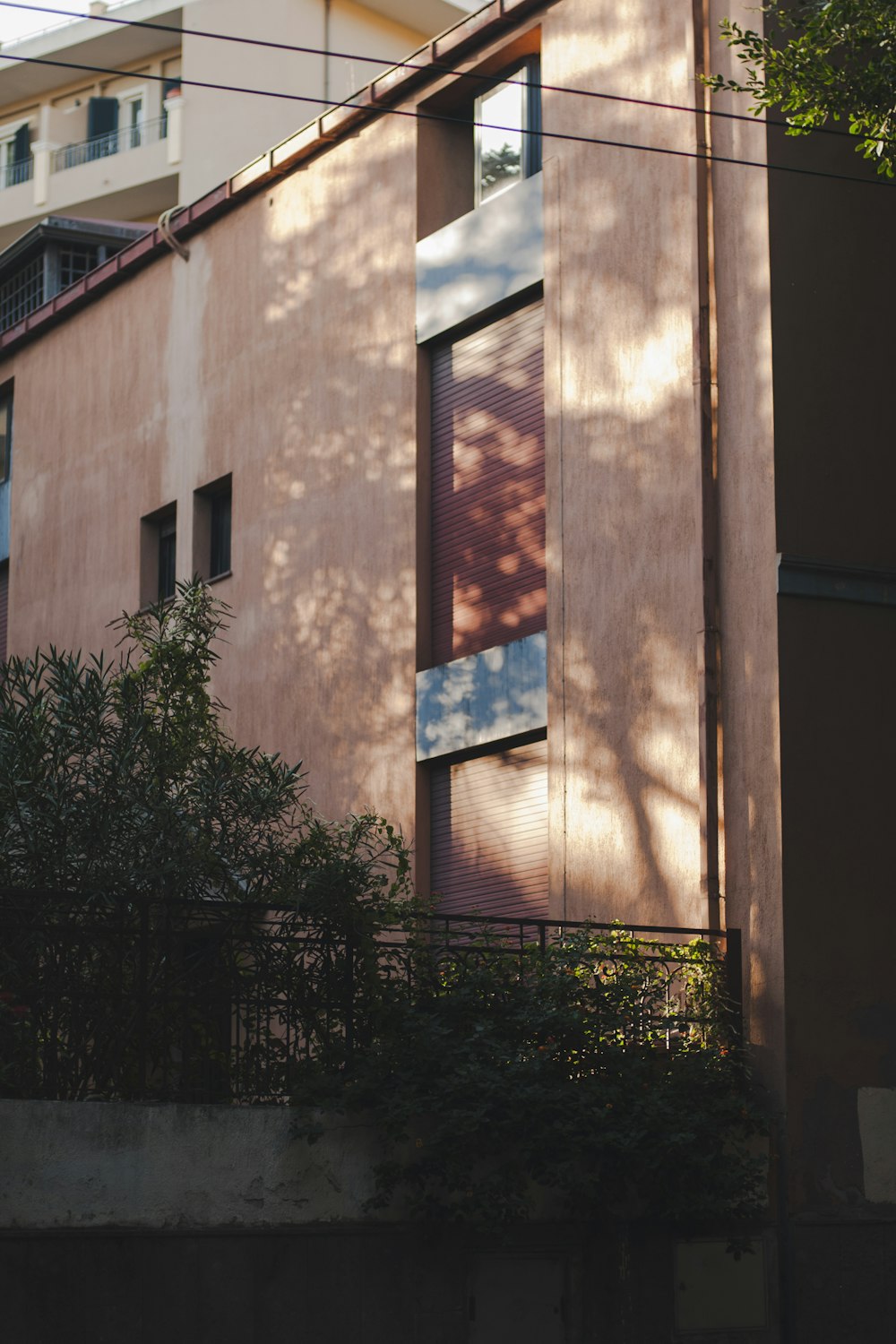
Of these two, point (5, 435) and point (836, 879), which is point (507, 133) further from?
point (5, 435)

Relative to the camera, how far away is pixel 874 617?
13828mm

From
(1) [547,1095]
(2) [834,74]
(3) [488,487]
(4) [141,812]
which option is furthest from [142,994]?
(2) [834,74]

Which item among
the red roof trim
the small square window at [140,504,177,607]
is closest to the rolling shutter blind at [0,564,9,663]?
the red roof trim

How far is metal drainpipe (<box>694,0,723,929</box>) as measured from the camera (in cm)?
1362

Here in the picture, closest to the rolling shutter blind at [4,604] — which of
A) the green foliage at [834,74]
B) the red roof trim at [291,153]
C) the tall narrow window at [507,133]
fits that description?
the red roof trim at [291,153]

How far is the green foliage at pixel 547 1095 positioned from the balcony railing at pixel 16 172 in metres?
41.7

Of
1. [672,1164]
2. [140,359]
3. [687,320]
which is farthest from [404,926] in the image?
[140,359]

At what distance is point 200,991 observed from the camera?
11852 mm

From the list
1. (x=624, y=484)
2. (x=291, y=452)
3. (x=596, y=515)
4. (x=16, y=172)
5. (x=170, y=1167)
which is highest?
(x=16, y=172)

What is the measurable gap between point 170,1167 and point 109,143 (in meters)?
40.9

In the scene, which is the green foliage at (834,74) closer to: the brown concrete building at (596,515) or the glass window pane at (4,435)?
the brown concrete building at (596,515)

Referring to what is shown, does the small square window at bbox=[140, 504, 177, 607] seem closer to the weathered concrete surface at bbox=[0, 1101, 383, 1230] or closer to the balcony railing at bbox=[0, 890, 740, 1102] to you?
the balcony railing at bbox=[0, 890, 740, 1102]

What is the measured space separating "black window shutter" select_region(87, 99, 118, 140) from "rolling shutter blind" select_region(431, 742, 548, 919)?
117 feet

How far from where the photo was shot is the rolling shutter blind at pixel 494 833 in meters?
15.6
